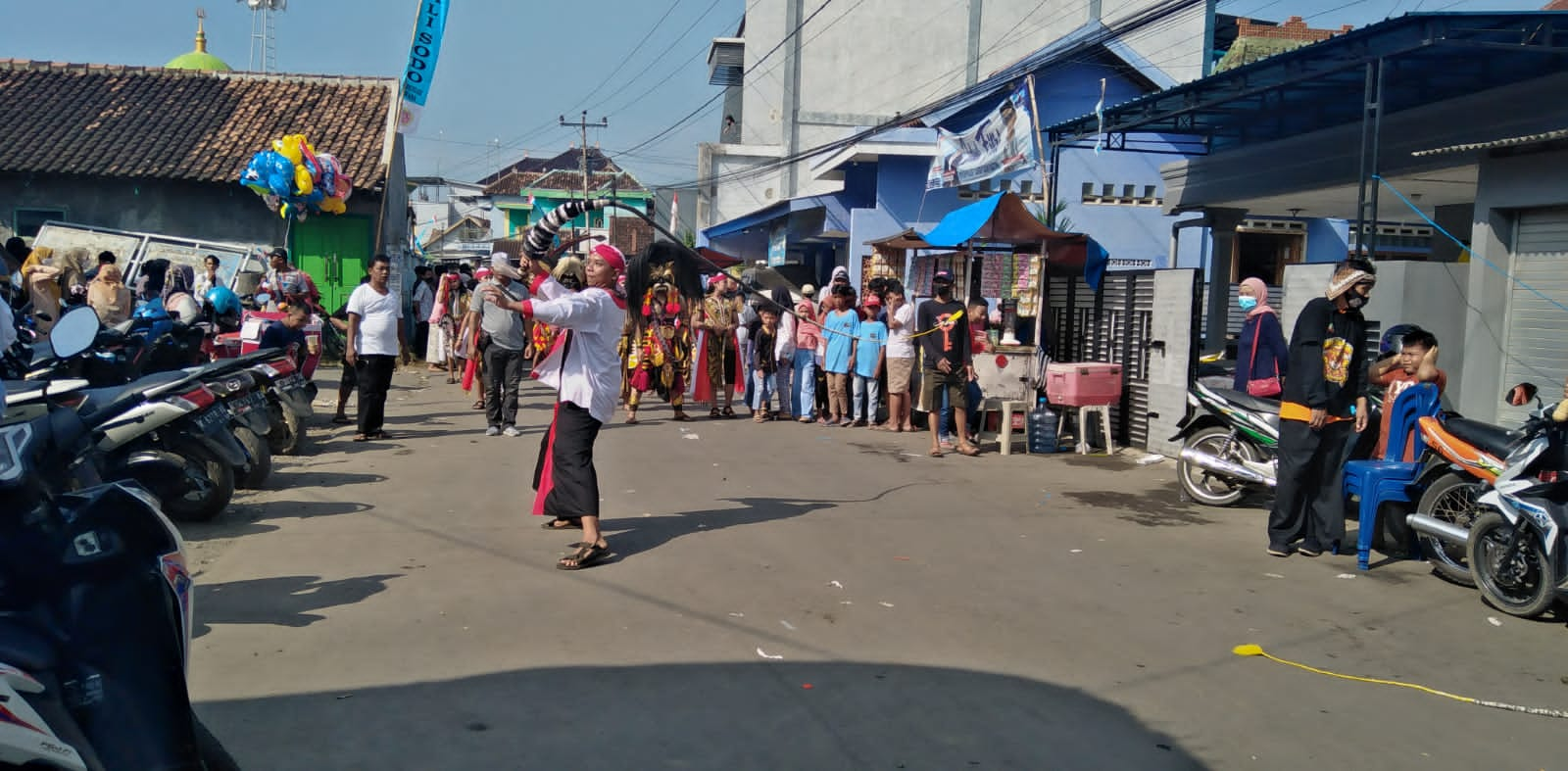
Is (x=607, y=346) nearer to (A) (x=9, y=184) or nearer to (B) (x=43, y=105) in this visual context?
(A) (x=9, y=184)

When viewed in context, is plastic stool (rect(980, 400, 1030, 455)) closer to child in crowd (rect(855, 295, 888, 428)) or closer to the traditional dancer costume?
child in crowd (rect(855, 295, 888, 428))

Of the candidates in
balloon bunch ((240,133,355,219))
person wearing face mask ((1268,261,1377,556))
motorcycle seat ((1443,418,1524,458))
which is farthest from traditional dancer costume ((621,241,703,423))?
balloon bunch ((240,133,355,219))

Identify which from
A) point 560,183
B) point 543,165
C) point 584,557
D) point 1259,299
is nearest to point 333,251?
point 584,557

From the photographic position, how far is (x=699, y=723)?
432cm

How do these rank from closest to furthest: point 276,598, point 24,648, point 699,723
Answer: point 24,648 → point 699,723 → point 276,598

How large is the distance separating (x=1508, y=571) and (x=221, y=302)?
1065cm

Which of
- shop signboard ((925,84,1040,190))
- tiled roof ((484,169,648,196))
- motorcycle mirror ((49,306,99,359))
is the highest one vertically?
tiled roof ((484,169,648,196))

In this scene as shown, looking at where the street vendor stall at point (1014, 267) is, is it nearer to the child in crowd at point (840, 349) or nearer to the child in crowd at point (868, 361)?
the child in crowd at point (868, 361)

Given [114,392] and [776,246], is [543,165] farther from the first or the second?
[114,392]

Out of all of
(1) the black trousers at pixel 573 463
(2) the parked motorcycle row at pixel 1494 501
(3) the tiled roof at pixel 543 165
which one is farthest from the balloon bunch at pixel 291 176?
(3) the tiled roof at pixel 543 165

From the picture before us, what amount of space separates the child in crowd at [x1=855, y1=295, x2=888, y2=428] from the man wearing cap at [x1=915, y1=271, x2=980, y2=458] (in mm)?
1852

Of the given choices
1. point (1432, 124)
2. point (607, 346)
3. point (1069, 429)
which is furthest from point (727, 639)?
point (1432, 124)

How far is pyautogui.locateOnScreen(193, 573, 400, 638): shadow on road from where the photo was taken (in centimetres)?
546

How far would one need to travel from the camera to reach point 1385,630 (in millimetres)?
5801
